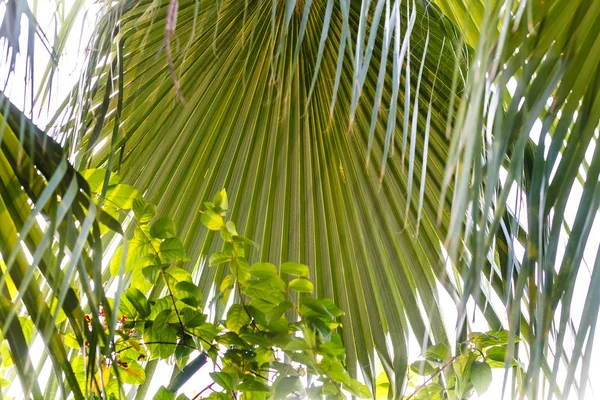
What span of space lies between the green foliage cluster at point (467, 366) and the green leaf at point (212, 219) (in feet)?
1.14

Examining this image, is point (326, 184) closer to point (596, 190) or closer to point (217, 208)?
point (217, 208)

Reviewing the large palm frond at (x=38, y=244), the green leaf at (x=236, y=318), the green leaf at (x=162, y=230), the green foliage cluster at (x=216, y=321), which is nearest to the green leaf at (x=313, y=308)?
the green foliage cluster at (x=216, y=321)

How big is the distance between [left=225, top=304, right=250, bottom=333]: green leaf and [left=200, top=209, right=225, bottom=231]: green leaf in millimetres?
139

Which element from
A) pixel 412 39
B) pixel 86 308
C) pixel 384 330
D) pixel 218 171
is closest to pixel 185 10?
pixel 218 171

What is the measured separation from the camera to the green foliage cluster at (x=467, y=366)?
99cm

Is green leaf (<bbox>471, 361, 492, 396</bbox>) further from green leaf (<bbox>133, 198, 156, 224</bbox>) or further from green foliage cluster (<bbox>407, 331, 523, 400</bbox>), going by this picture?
green leaf (<bbox>133, 198, 156, 224</bbox>)

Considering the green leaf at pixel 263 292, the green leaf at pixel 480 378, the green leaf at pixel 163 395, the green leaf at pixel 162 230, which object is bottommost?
the green leaf at pixel 480 378

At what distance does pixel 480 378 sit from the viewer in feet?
3.25

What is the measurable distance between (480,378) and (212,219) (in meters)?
0.44

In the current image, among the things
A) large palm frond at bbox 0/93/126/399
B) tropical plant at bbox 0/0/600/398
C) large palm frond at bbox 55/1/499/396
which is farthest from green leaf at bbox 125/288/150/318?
large palm frond at bbox 0/93/126/399

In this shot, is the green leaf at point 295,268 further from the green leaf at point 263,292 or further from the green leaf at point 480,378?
the green leaf at point 480,378

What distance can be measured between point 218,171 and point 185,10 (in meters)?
0.31

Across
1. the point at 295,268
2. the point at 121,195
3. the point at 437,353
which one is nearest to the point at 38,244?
the point at 121,195

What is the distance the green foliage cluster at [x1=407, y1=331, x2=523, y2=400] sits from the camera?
99 cm
